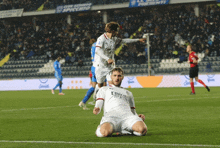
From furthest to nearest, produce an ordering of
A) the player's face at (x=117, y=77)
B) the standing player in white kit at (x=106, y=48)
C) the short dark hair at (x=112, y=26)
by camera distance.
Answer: the standing player in white kit at (x=106, y=48) → the short dark hair at (x=112, y=26) → the player's face at (x=117, y=77)

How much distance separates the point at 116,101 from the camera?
22.0ft

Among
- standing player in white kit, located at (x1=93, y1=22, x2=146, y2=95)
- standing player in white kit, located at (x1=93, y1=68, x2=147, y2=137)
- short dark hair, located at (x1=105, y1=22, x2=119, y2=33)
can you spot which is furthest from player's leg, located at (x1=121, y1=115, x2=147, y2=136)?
short dark hair, located at (x1=105, y1=22, x2=119, y2=33)

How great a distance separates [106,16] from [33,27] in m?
8.95

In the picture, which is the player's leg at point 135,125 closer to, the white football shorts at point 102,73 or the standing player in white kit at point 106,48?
the standing player in white kit at point 106,48

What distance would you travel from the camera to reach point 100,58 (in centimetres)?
1109

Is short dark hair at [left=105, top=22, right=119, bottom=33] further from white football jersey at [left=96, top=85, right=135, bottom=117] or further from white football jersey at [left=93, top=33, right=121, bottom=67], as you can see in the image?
white football jersey at [left=96, top=85, right=135, bottom=117]

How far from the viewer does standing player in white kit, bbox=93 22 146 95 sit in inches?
403

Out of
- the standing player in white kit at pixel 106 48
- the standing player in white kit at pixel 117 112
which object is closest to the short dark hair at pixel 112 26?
the standing player in white kit at pixel 106 48

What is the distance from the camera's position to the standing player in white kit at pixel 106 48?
10.2m

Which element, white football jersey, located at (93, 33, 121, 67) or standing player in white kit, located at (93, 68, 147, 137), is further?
white football jersey, located at (93, 33, 121, 67)

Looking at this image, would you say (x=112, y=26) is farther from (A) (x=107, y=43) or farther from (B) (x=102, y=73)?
(B) (x=102, y=73)

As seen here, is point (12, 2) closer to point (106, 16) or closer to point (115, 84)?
point (106, 16)

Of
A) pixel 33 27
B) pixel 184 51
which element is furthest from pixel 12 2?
pixel 184 51

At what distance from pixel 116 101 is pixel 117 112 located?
191 millimetres
